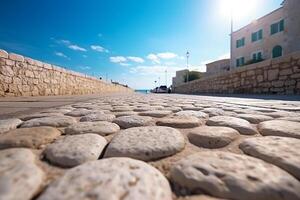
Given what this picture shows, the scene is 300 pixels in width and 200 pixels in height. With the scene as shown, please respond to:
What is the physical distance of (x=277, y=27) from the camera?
2186 centimetres

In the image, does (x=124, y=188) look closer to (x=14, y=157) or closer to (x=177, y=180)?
A: (x=177, y=180)

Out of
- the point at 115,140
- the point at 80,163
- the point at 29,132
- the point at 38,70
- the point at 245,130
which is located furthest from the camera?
the point at 38,70

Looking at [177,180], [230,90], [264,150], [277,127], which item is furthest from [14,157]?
[230,90]

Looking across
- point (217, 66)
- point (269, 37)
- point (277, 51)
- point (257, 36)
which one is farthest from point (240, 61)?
point (217, 66)

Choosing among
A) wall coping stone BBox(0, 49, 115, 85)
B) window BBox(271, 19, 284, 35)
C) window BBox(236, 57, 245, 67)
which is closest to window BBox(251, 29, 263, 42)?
window BBox(271, 19, 284, 35)

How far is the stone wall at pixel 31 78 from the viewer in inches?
233

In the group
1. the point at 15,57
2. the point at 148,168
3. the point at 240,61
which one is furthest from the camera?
the point at 240,61

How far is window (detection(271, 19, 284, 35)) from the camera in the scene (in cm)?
2124

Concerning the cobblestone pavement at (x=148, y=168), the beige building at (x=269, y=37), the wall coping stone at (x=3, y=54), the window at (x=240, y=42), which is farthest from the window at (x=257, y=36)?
the cobblestone pavement at (x=148, y=168)

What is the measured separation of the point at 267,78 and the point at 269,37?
18.9 meters

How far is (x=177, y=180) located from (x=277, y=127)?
109 centimetres

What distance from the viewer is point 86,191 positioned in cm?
62

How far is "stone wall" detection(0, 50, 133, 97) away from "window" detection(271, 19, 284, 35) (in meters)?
21.7

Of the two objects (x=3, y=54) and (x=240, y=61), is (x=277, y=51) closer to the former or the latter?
(x=240, y=61)
